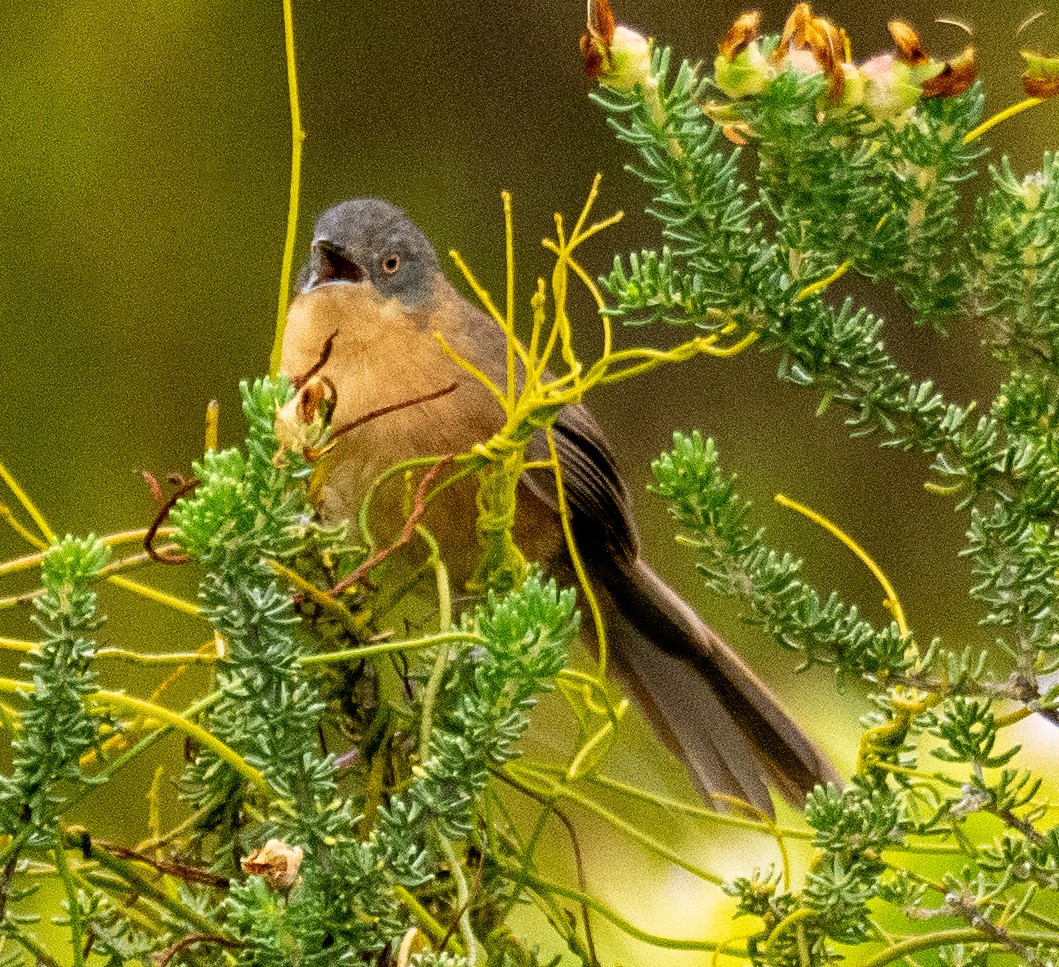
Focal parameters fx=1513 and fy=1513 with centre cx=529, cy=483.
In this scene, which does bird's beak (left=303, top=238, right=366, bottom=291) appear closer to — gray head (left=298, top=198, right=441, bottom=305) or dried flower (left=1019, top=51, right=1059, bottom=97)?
gray head (left=298, top=198, right=441, bottom=305)

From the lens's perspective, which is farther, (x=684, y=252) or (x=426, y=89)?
(x=426, y=89)

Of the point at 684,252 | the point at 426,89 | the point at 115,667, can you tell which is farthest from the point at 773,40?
the point at 426,89

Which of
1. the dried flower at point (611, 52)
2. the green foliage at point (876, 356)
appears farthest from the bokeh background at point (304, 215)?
the dried flower at point (611, 52)

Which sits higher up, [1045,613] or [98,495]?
[98,495]

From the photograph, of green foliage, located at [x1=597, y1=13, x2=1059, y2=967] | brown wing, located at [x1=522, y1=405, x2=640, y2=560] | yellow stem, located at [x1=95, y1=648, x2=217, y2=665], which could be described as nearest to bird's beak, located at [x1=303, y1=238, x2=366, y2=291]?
brown wing, located at [x1=522, y1=405, x2=640, y2=560]

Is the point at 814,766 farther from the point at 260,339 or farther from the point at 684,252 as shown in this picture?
the point at 260,339

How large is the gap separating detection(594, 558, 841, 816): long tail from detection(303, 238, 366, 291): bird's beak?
565 millimetres

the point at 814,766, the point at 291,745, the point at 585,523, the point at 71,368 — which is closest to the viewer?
the point at 291,745

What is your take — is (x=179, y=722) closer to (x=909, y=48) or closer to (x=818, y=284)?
(x=818, y=284)

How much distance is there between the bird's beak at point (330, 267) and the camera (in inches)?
85.9

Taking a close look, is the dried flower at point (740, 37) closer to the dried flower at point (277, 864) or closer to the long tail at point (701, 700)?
the dried flower at point (277, 864)

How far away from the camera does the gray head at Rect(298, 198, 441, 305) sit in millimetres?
2193

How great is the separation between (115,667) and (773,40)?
2060mm

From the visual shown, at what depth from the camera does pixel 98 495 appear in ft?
9.22
